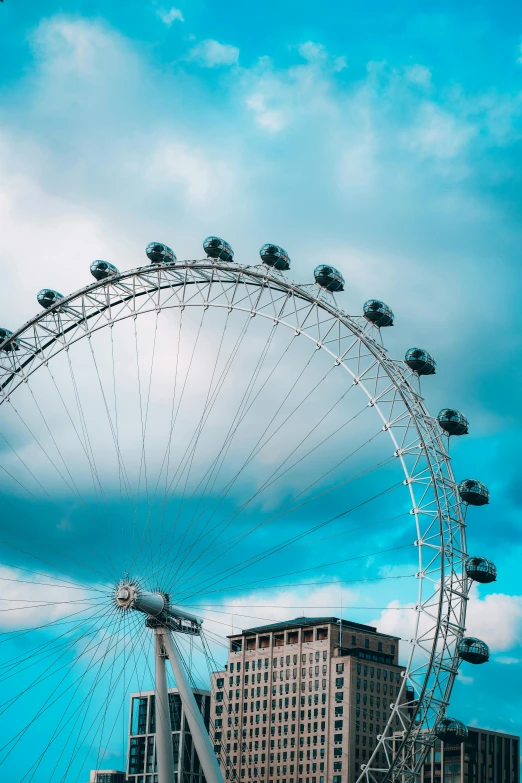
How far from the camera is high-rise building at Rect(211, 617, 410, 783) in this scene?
142 metres

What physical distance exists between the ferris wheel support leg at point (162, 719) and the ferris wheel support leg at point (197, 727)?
905mm

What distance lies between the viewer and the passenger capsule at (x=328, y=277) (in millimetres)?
59219

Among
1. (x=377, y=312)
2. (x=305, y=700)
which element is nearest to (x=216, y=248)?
(x=377, y=312)

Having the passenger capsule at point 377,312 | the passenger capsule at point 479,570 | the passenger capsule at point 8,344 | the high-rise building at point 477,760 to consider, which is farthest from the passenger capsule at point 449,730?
the high-rise building at point 477,760

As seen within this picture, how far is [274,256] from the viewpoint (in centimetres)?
5962

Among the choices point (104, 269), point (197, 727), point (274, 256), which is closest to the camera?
point (197, 727)

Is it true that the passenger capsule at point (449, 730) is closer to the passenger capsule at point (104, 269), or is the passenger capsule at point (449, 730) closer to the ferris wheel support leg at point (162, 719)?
the ferris wheel support leg at point (162, 719)

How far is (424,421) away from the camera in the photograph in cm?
5734

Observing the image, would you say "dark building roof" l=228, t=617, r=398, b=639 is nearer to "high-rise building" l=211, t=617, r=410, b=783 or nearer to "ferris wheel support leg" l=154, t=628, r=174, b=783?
"high-rise building" l=211, t=617, r=410, b=783

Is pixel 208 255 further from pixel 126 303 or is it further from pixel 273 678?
pixel 273 678

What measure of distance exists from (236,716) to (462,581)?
10254 cm

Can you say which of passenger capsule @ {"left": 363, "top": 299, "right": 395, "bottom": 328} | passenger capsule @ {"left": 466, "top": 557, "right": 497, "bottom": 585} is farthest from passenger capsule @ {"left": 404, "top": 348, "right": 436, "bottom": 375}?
passenger capsule @ {"left": 466, "top": 557, "right": 497, "bottom": 585}

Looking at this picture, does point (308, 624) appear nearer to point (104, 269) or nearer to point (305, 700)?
point (305, 700)

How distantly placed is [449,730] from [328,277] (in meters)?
22.5
